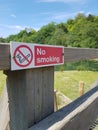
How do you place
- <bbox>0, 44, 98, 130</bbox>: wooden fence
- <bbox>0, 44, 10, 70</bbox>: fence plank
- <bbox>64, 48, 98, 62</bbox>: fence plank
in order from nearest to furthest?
<bbox>0, 44, 10, 70</bbox>: fence plank, <bbox>0, 44, 98, 130</bbox>: wooden fence, <bbox>64, 48, 98, 62</bbox>: fence plank

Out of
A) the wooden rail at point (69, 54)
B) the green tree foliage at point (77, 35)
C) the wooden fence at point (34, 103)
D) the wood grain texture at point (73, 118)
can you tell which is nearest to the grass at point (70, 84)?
the wooden rail at point (69, 54)

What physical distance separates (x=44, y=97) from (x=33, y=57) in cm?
22

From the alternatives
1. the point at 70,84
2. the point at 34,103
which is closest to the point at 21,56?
the point at 34,103

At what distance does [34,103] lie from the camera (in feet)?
3.03

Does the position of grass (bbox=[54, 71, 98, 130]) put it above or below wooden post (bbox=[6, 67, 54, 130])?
below

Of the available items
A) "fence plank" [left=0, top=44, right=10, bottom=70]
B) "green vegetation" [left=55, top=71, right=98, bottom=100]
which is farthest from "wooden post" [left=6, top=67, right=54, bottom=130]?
"green vegetation" [left=55, top=71, right=98, bottom=100]

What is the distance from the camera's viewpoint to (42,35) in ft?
160

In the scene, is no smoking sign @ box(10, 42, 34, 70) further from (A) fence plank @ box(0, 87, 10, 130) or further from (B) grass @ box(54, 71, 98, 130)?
(B) grass @ box(54, 71, 98, 130)

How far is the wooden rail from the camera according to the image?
732mm

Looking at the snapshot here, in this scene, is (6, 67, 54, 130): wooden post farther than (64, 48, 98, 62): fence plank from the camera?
No

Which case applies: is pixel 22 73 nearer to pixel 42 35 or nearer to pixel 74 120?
pixel 74 120

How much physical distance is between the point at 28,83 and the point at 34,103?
0.10 meters

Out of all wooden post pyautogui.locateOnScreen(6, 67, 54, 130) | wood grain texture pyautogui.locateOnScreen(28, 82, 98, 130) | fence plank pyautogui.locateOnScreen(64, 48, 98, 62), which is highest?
fence plank pyautogui.locateOnScreen(64, 48, 98, 62)

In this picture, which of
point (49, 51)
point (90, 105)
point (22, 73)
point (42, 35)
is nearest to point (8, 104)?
point (22, 73)
